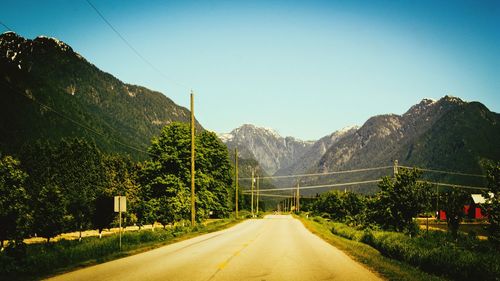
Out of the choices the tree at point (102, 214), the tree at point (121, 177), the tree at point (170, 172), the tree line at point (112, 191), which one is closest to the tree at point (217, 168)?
the tree line at point (112, 191)

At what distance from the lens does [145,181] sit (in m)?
50.6

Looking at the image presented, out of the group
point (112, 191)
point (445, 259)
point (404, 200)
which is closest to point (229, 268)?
point (445, 259)

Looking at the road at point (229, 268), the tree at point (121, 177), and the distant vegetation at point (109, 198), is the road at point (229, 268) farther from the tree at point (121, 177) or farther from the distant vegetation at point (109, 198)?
the tree at point (121, 177)

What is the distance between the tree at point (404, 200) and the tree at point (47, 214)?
40.3 metres

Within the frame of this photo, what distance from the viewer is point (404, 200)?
29719mm

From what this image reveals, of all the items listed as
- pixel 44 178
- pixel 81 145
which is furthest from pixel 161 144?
pixel 81 145

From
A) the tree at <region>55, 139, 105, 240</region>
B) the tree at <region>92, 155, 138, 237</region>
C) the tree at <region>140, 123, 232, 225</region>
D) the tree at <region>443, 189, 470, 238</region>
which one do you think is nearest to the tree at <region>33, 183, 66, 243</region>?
the tree at <region>140, 123, 232, 225</region>

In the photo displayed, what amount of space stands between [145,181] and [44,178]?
155ft

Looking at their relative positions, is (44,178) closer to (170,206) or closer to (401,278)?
(170,206)

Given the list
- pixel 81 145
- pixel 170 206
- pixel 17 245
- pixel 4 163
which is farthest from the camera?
pixel 81 145

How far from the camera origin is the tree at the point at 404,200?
Result: 29719mm

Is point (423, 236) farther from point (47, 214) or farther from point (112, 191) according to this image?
point (112, 191)

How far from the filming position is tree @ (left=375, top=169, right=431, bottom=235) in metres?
29.7

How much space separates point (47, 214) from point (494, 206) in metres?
49.2
